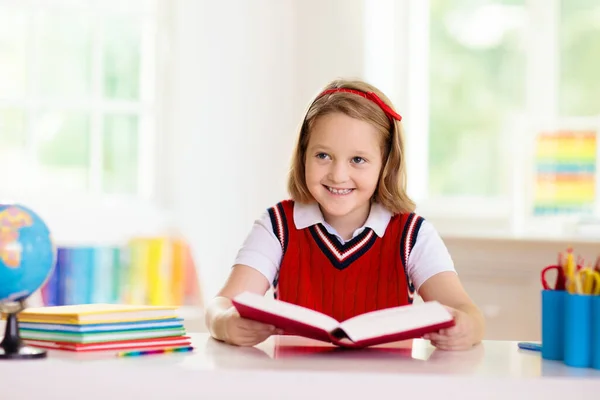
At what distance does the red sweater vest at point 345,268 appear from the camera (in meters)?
1.89

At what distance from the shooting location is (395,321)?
1308 mm

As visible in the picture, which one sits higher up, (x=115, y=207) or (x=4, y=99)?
(x=4, y=99)

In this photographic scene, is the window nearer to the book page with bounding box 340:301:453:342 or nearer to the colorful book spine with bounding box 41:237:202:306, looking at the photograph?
the colorful book spine with bounding box 41:237:202:306

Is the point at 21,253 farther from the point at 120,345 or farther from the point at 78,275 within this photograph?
the point at 78,275

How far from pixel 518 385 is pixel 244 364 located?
0.37 meters

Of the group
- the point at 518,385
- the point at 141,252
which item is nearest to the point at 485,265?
the point at 141,252

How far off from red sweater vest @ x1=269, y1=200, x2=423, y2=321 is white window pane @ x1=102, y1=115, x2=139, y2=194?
209 centimetres

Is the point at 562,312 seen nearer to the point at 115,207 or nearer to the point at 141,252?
the point at 141,252

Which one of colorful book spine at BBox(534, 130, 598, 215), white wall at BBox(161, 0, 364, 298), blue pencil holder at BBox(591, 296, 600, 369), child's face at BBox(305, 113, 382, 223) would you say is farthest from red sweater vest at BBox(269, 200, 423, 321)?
white wall at BBox(161, 0, 364, 298)

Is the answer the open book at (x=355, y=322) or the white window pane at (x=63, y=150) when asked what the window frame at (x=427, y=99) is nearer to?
the white window pane at (x=63, y=150)

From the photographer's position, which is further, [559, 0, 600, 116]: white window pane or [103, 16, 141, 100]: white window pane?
[103, 16, 141, 100]: white window pane

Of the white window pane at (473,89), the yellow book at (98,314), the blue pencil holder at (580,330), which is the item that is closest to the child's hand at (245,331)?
the yellow book at (98,314)

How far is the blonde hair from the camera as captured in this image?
5.94 feet

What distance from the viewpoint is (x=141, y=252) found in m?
3.60
